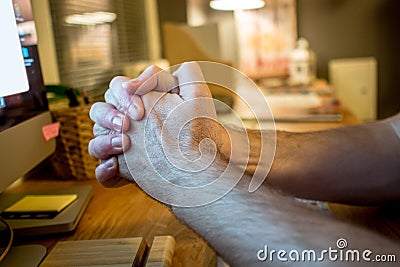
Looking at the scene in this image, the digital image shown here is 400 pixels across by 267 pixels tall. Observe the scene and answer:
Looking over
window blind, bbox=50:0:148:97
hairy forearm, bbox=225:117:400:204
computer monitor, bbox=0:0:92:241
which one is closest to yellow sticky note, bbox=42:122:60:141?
computer monitor, bbox=0:0:92:241

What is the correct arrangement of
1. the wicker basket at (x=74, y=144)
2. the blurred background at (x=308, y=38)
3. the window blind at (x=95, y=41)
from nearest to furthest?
the wicker basket at (x=74, y=144)
the window blind at (x=95, y=41)
the blurred background at (x=308, y=38)

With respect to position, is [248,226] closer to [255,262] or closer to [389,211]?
[255,262]

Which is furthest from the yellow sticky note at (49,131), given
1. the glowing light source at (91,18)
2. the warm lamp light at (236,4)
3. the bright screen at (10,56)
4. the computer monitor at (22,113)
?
the warm lamp light at (236,4)

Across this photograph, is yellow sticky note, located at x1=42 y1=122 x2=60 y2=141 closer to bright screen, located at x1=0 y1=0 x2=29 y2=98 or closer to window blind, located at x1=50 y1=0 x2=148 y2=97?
bright screen, located at x1=0 y1=0 x2=29 y2=98

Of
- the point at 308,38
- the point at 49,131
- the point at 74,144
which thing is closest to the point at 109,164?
the point at 49,131

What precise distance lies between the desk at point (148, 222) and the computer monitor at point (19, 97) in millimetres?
125

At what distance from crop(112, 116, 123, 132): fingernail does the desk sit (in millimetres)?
149

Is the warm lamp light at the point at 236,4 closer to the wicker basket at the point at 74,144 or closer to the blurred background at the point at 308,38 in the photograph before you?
the blurred background at the point at 308,38

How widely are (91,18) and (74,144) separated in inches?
45.6

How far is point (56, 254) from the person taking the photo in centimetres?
54

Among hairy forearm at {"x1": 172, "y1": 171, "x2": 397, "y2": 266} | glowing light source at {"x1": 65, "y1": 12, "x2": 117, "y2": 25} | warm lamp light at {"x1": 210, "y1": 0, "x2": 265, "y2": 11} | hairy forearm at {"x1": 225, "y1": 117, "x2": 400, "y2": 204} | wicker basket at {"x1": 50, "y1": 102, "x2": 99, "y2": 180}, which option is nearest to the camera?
hairy forearm at {"x1": 172, "y1": 171, "x2": 397, "y2": 266}

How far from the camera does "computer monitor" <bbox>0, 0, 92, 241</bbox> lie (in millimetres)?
604

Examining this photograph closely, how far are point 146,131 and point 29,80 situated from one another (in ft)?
0.99

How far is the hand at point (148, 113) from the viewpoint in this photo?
1.68 feet
